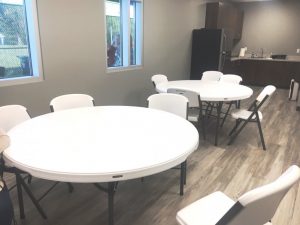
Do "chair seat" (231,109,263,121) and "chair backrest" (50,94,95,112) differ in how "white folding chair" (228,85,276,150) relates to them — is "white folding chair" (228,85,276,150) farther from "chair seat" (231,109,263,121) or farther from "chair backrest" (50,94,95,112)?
"chair backrest" (50,94,95,112)

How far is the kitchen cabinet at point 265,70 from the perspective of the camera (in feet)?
23.2

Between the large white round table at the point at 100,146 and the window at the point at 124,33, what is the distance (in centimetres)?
238

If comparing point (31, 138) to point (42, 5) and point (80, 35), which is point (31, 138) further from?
point (80, 35)

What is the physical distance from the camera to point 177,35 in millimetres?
5473

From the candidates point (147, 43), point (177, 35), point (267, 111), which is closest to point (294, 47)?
point (267, 111)

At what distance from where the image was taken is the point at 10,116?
6.77ft

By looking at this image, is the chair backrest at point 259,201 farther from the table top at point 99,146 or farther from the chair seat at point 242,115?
the chair seat at point 242,115

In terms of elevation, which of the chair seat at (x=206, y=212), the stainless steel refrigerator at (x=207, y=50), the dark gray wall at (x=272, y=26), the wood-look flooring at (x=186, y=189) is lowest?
the wood-look flooring at (x=186, y=189)

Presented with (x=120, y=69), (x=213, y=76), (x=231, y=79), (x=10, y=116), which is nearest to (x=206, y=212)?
(x=10, y=116)

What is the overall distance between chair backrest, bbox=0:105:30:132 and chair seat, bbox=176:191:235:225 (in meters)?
1.55

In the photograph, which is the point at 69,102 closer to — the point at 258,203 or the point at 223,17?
the point at 258,203

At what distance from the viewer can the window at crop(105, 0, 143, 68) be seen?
162 inches

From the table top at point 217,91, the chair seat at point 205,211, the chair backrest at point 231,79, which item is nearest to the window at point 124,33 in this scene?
the table top at point 217,91

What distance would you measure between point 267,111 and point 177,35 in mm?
2486
